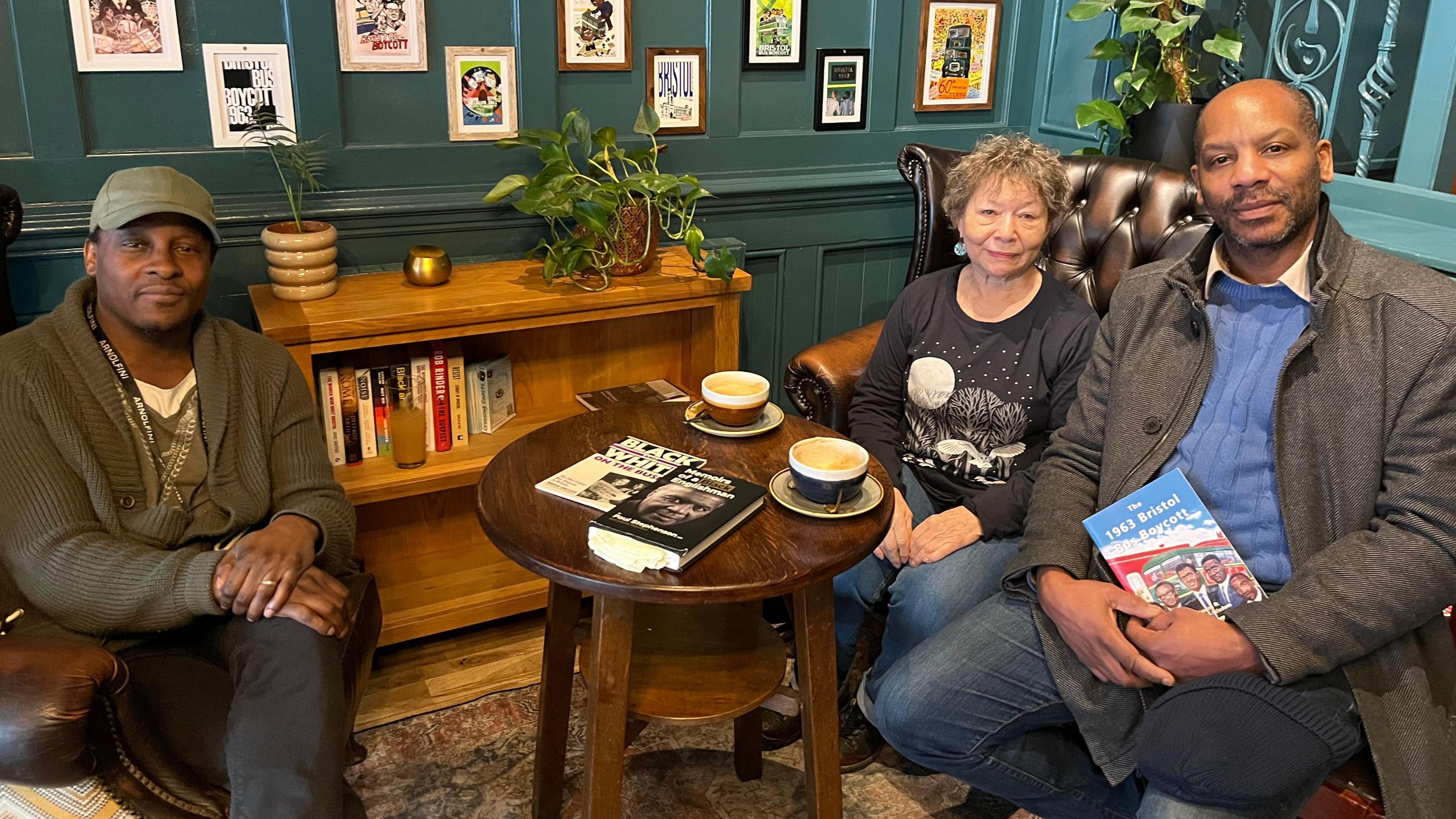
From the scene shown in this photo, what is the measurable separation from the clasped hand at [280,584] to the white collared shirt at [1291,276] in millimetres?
1459

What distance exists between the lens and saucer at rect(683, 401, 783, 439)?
1904 mm

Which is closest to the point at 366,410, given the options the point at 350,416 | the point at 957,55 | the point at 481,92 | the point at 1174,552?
the point at 350,416

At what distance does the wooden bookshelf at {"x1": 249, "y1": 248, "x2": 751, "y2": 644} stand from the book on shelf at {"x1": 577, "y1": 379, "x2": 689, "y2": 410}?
0.09 metres

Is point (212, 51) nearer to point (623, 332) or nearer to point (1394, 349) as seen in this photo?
point (623, 332)

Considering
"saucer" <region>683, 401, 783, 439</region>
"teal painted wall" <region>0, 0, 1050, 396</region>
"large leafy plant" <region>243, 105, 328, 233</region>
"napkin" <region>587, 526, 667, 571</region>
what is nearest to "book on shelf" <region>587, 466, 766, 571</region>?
"napkin" <region>587, 526, 667, 571</region>

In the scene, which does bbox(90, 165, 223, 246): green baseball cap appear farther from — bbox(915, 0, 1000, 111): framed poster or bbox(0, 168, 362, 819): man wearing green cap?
bbox(915, 0, 1000, 111): framed poster

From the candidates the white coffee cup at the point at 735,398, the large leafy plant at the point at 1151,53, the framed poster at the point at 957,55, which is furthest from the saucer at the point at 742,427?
the framed poster at the point at 957,55

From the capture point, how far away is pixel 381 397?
2.43 meters

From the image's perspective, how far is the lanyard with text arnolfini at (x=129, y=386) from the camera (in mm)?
1810

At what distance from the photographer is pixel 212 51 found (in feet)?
7.59

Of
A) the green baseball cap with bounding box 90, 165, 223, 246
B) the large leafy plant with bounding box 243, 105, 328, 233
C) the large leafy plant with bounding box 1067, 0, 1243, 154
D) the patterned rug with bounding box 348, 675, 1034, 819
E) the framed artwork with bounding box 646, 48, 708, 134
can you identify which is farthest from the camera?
the framed artwork with bounding box 646, 48, 708, 134

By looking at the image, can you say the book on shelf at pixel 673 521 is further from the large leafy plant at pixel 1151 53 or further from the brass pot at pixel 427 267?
the large leafy plant at pixel 1151 53

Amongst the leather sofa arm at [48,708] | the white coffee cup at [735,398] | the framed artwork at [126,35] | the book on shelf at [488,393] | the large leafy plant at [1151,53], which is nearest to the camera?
the leather sofa arm at [48,708]

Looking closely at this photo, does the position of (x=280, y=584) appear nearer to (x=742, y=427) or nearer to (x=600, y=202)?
(x=742, y=427)
